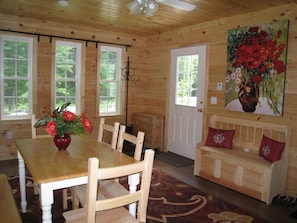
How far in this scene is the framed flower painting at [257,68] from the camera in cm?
333

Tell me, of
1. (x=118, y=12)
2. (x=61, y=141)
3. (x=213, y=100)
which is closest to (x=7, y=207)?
(x=61, y=141)

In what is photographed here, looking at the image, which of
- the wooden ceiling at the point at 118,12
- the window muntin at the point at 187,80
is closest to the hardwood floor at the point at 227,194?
the window muntin at the point at 187,80

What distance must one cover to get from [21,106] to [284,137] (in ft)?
13.4

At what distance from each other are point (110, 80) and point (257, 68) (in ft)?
9.51

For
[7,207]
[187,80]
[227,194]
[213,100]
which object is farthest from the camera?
[187,80]

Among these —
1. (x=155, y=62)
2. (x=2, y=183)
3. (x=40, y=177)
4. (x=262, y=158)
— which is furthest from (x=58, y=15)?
(x=262, y=158)

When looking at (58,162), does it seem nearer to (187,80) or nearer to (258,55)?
(258,55)

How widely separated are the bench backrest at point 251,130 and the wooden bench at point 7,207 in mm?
2919

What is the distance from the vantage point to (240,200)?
10.1 ft

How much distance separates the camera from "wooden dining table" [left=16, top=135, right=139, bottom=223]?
1.62m

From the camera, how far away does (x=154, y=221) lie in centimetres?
255

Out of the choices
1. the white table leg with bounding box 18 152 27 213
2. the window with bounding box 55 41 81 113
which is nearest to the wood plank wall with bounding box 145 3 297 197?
the window with bounding box 55 41 81 113

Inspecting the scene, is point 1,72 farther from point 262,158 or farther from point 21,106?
point 262,158

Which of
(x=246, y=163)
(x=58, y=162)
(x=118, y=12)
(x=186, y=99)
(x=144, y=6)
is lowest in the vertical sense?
(x=246, y=163)
